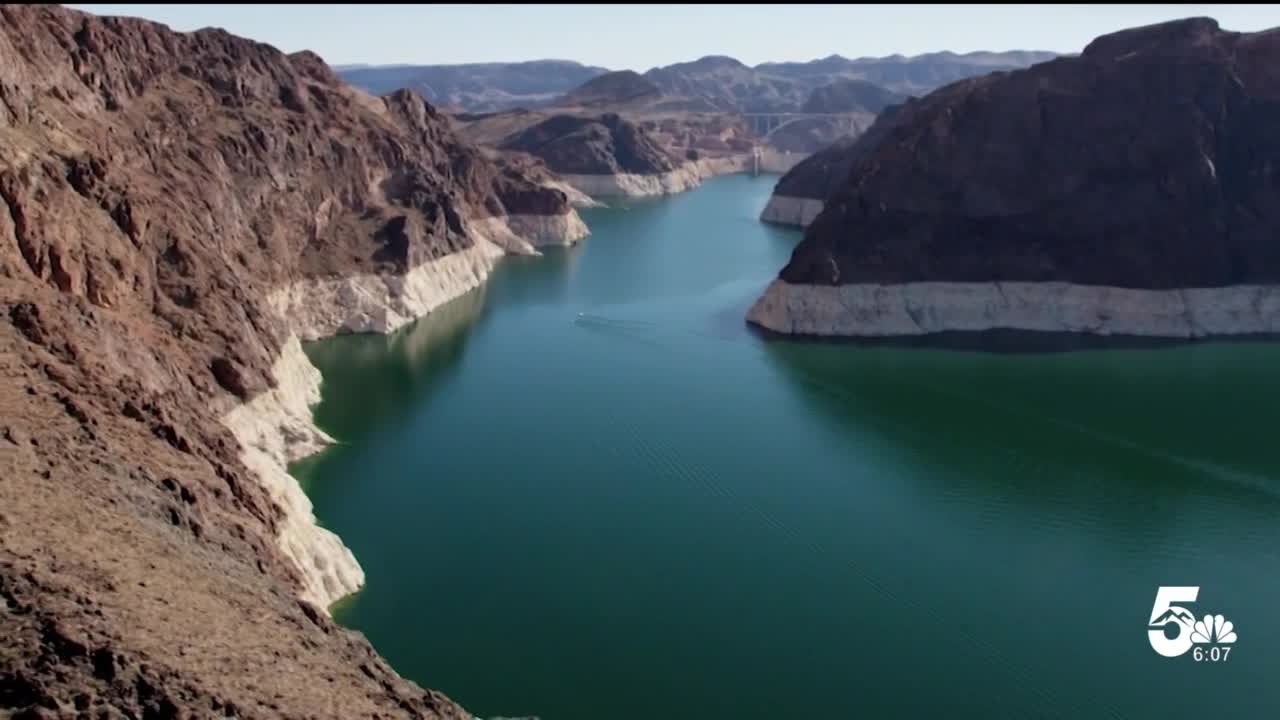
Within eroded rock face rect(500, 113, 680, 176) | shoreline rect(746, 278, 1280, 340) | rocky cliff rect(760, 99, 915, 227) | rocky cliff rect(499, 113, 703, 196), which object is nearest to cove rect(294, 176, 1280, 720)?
shoreline rect(746, 278, 1280, 340)

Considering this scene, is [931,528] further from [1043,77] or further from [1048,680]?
[1043,77]

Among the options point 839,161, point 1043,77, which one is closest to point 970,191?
point 1043,77

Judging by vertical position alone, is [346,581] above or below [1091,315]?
below

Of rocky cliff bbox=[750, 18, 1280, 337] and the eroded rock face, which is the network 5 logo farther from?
the eroded rock face

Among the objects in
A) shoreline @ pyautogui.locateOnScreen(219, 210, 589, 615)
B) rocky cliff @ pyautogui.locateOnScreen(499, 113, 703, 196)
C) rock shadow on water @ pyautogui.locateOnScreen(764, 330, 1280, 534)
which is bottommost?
shoreline @ pyautogui.locateOnScreen(219, 210, 589, 615)

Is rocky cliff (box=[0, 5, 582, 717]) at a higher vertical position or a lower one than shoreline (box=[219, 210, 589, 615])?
higher

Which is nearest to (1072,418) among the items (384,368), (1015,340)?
(1015,340)
